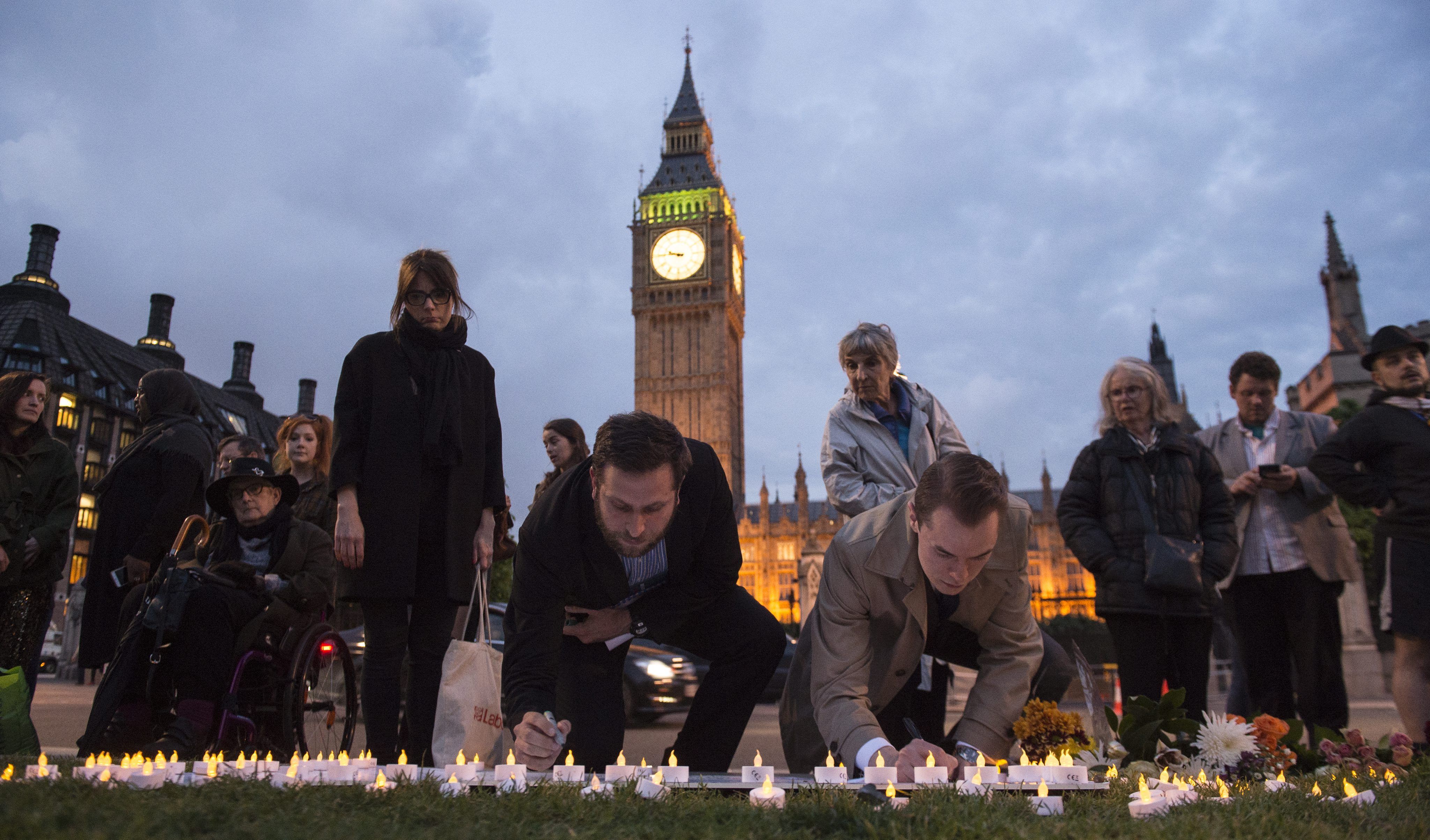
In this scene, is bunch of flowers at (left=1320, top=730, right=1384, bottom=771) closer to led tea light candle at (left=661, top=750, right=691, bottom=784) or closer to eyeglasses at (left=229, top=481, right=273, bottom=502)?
led tea light candle at (left=661, top=750, right=691, bottom=784)

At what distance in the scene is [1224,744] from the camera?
91.3 inches

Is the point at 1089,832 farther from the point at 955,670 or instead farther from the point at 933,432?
the point at 955,670

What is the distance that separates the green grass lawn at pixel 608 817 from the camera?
1.32 meters

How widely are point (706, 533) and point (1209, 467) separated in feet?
7.67

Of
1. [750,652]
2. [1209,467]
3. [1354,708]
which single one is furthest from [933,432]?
[1354,708]

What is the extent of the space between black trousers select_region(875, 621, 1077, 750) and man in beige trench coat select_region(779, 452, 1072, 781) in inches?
0.4

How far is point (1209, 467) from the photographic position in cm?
388

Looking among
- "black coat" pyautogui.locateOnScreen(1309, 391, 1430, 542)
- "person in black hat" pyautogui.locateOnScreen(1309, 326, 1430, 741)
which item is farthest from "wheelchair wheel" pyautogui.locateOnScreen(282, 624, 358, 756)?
"black coat" pyautogui.locateOnScreen(1309, 391, 1430, 542)

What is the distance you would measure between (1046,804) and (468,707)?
158 centimetres

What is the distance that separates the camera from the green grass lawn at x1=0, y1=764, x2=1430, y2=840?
1.32 meters

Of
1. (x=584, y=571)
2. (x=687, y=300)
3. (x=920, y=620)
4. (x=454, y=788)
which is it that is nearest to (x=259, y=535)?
(x=584, y=571)

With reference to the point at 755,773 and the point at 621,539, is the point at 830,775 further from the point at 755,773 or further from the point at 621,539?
the point at 621,539

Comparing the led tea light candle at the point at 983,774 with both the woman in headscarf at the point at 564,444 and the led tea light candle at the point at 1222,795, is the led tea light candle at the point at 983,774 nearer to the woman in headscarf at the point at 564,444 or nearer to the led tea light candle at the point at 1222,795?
the led tea light candle at the point at 1222,795

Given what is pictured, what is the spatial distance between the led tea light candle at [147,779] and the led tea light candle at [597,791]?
2.61 ft
